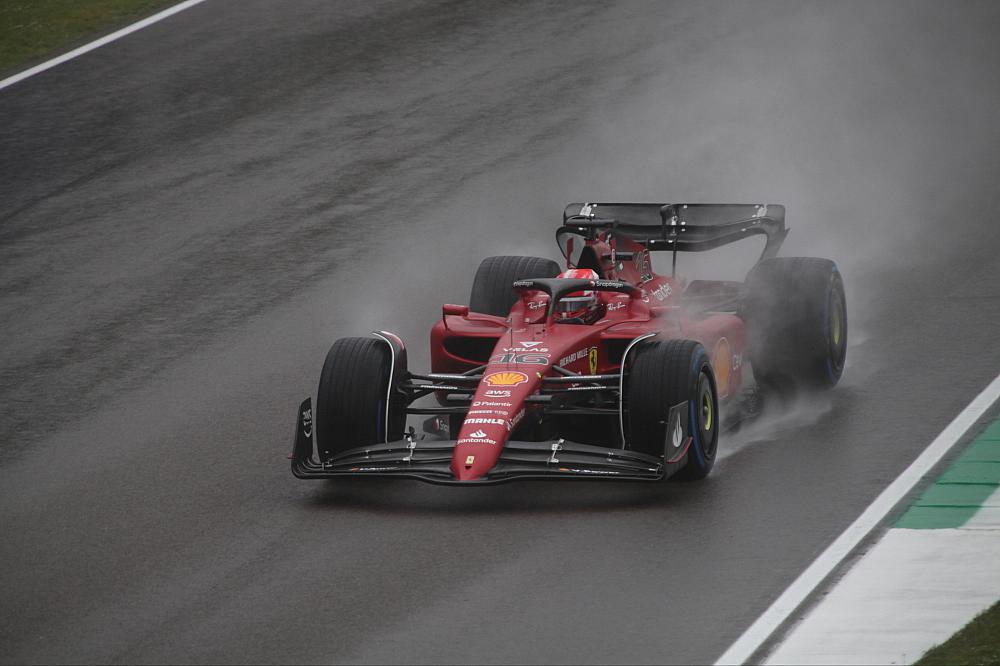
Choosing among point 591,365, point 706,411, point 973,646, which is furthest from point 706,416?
point 973,646

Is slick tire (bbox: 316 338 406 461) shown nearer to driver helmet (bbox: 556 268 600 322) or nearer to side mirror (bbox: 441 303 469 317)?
side mirror (bbox: 441 303 469 317)

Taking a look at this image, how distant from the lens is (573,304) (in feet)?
37.5

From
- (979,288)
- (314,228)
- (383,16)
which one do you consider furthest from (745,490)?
(383,16)

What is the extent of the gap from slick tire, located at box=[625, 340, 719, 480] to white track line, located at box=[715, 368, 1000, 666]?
1.18 metres

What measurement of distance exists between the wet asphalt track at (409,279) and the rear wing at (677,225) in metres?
1.45

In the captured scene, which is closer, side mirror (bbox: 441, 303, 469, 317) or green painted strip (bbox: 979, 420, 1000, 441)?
green painted strip (bbox: 979, 420, 1000, 441)

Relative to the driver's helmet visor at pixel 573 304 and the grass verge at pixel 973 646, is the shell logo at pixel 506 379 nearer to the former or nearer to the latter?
the driver's helmet visor at pixel 573 304

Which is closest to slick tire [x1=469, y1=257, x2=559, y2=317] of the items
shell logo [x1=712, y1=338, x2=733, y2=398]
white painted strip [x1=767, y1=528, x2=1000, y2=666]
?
shell logo [x1=712, y1=338, x2=733, y2=398]

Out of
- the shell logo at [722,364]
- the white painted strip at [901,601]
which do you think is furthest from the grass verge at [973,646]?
the shell logo at [722,364]

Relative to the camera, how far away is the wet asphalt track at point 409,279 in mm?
8828

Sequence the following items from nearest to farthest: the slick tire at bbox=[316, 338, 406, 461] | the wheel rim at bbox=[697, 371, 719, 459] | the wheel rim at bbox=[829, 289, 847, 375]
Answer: the wheel rim at bbox=[697, 371, 719, 459]
the slick tire at bbox=[316, 338, 406, 461]
the wheel rim at bbox=[829, 289, 847, 375]

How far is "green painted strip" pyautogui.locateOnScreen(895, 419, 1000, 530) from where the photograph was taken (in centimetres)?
959

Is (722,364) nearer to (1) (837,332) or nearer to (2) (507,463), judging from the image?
(1) (837,332)

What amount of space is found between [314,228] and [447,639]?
32.9 ft
